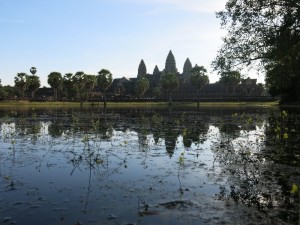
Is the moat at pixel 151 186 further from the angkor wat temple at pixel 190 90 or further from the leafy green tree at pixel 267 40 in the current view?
the angkor wat temple at pixel 190 90

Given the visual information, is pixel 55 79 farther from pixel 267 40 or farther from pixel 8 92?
pixel 267 40

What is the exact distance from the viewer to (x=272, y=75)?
22828 millimetres

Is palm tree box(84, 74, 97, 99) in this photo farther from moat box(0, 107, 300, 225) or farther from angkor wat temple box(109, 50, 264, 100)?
moat box(0, 107, 300, 225)

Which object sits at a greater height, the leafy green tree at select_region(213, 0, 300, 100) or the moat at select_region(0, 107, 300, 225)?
the leafy green tree at select_region(213, 0, 300, 100)

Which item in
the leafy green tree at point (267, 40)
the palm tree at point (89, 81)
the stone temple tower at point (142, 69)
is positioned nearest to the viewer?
the leafy green tree at point (267, 40)

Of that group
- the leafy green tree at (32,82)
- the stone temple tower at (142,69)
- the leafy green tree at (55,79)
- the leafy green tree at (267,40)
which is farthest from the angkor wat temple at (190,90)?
the leafy green tree at (267,40)

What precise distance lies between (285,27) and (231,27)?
174 inches

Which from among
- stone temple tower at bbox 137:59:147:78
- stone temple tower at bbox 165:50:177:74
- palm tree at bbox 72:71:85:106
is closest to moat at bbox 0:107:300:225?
palm tree at bbox 72:71:85:106

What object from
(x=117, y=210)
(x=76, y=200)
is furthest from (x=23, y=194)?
(x=117, y=210)

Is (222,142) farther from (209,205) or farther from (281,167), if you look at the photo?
(209,205)

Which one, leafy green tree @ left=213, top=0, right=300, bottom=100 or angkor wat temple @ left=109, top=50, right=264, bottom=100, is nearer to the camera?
leafy green tree @ left=213, top=0, right=300, bottom=100

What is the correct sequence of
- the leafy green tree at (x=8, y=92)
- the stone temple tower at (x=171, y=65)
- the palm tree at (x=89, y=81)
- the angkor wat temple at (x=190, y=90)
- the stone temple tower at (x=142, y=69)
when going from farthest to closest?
1. the stone temple tower at (x=171, y=65)
2. the stone temple tower at (x=142, y=69)
3. the angkor wat temple at (x=190, y=90)
4. the palm tree at (x=89, y=81)
5. the leafy green tree at (x=8, y=92)

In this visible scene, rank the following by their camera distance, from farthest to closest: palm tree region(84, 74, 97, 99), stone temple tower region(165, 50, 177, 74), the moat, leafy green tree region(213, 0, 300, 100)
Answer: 1. stone temple tower region(165, 50, 177, 74)
2. palm tree region(84, 74, 97, 99)
3. leafy green tree region(213, 0, 300, 100)
4. the moat

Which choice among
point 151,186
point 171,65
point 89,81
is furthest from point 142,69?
point 151,186
